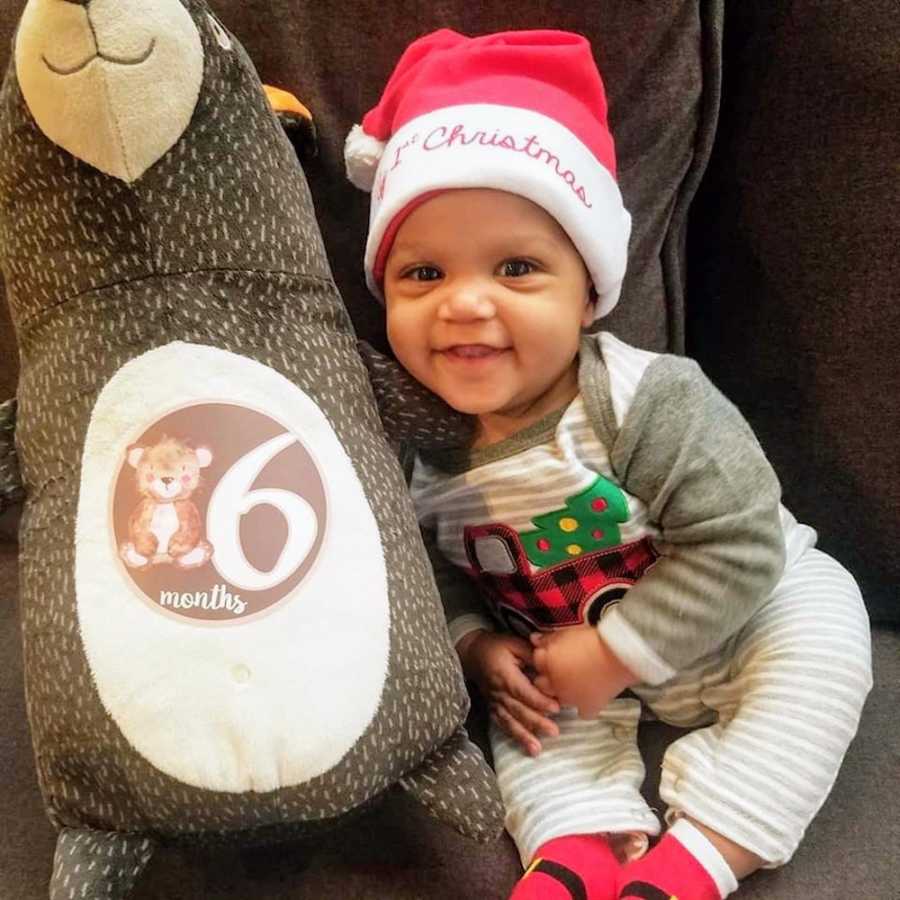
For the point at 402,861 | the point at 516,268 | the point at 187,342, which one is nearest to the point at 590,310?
the point at 516,268

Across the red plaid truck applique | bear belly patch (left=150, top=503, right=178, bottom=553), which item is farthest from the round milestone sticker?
the red plaid truck applique

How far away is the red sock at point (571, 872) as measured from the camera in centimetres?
66

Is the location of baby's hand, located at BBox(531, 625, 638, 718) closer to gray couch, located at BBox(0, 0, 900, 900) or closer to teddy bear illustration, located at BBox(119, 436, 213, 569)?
gray couch, located at BBox(0, 0, 900, 900)

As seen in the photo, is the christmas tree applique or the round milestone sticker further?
the christmas tree applique

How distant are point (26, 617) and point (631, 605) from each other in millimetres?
402

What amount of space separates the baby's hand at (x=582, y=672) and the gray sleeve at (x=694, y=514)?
1.0 inches

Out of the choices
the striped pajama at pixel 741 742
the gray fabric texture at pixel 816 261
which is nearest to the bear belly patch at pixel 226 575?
the striped pajama at pixel 741 742

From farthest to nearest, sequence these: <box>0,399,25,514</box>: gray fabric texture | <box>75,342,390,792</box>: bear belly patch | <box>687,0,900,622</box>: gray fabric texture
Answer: <box>687,0,900,622</box>: gray fabric texture, <box>0,399,25,514</box>: gray fabric texture, <box>75,342,390,792</box>: bear belly patch

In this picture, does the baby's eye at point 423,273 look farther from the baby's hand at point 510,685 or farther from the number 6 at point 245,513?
the baby's hand at point 510,685

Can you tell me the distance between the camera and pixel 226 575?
0.58m

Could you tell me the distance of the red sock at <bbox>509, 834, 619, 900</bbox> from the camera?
0.66 m

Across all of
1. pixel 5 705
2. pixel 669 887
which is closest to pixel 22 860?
pixel 5 705

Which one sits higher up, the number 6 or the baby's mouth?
the baby's mouth

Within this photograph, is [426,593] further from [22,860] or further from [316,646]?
[22,860]
